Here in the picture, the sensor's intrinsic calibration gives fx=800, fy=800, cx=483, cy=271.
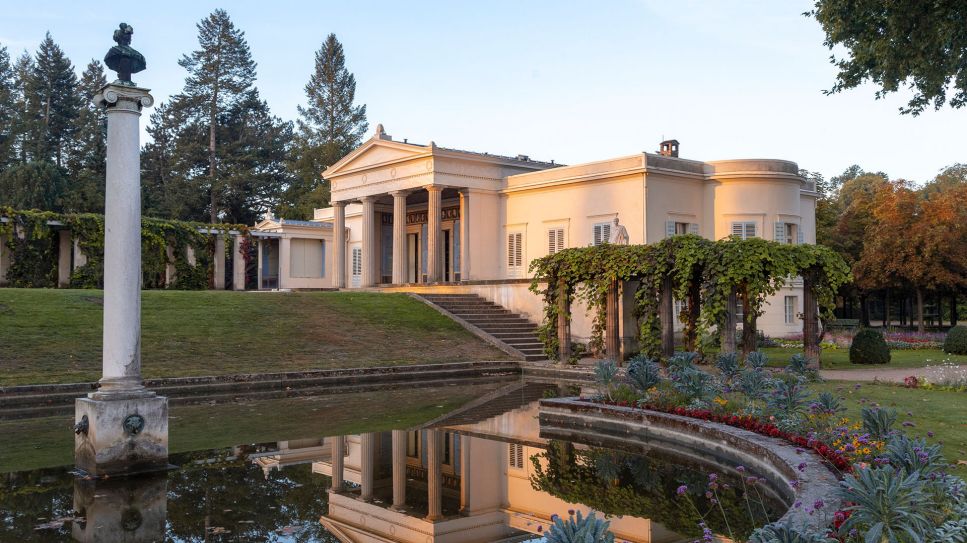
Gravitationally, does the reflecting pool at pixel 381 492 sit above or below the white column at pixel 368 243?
below

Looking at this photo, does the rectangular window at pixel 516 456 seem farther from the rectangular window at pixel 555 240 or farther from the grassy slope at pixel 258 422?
the rectangular window at pixel 555 240

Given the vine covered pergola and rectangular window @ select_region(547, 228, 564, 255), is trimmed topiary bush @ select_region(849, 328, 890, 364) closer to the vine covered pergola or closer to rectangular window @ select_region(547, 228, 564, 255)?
the vine covered pergola

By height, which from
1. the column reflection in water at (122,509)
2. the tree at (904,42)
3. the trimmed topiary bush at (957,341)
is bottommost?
the column reflection in water at (122,509)

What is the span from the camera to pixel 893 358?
2300 centimetres

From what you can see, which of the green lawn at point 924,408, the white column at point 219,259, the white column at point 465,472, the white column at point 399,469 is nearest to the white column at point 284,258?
the white column at point 219,259

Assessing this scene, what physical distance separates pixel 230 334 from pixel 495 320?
8977 mm

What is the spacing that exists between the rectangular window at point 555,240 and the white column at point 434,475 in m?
19.4

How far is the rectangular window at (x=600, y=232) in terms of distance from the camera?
2864 cm

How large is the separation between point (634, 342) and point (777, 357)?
3.92 meters

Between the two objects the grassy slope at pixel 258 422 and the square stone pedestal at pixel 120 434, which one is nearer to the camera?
the square stone pedestal at pixel 120 434

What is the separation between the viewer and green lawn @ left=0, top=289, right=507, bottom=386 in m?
16.7

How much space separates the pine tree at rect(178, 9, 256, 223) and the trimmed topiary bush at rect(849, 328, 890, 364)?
4565 cm

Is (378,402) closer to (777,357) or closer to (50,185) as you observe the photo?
(777,357)

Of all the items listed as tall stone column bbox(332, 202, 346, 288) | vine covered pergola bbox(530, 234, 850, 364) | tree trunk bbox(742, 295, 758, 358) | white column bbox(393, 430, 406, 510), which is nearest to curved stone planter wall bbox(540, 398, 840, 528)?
white column bbox(393, 430, 406, 510)
